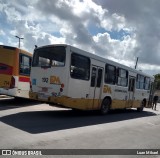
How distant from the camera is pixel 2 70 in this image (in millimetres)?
15891

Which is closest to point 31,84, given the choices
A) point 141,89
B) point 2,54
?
point 2,54

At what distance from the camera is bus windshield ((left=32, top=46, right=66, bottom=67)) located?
13.0m

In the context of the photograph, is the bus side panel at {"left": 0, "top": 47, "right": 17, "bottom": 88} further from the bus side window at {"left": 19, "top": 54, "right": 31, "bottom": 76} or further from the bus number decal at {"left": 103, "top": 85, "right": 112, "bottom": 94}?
the bus number decal at {"left": 103, "top": 85, "right": 112, "bottom": 94}

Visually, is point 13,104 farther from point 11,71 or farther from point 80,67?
point 80,67

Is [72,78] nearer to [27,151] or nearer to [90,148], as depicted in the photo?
[90,148]

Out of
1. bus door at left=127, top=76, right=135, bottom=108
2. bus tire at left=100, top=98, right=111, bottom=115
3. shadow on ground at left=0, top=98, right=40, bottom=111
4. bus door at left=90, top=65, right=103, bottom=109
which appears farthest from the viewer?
bus door at left=127, top=76, right=135, bottom=108

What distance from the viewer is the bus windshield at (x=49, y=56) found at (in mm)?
12961

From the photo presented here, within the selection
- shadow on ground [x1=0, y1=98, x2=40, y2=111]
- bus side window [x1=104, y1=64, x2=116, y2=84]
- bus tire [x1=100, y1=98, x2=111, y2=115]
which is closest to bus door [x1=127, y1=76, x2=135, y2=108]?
bus side window [x1=104, y1=64, x2=116, y2=84]

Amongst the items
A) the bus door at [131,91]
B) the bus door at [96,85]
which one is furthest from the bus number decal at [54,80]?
the bus door at [131,91]

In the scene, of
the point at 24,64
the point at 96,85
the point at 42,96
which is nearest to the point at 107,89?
the point at 96,85

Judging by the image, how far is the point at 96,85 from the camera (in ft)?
49.1

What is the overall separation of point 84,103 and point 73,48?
271 cm

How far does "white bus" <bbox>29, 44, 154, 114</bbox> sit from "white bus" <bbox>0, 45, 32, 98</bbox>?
197 centimetres

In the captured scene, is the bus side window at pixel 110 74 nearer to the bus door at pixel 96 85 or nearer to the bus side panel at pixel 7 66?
the bus door at pixel 96 85
